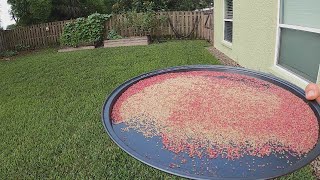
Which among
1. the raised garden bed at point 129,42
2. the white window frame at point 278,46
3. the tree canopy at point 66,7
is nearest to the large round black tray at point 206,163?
the white window frame at point 278,46

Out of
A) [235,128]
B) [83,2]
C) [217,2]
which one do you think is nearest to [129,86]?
[235,128]

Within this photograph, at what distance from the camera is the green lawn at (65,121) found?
2.88m


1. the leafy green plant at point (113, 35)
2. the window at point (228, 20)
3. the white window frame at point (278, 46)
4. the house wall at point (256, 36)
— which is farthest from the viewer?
the leafy green plant at point (113, 35)

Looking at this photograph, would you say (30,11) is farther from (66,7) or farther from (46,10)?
(66,7)

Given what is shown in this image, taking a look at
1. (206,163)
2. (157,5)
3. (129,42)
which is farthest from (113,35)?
(206,163)

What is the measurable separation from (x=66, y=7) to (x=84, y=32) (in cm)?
391

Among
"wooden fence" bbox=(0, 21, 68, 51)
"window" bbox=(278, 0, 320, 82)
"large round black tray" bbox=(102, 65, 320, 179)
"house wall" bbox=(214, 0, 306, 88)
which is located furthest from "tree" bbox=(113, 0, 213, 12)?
"large round black tray" bbox=(102, 65, 320, 179)

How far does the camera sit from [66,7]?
49.4 feet

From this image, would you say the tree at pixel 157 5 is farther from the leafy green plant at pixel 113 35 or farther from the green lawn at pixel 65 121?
the green lawn at pixel 65 121

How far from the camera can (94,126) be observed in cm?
375

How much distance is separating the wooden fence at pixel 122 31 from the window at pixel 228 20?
286 cm

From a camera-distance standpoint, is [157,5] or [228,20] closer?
[228,20]

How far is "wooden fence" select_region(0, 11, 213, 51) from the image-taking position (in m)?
12.3

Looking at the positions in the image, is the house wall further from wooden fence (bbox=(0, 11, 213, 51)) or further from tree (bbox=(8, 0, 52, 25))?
tree (bbox=(8, 0, 52, 25))
